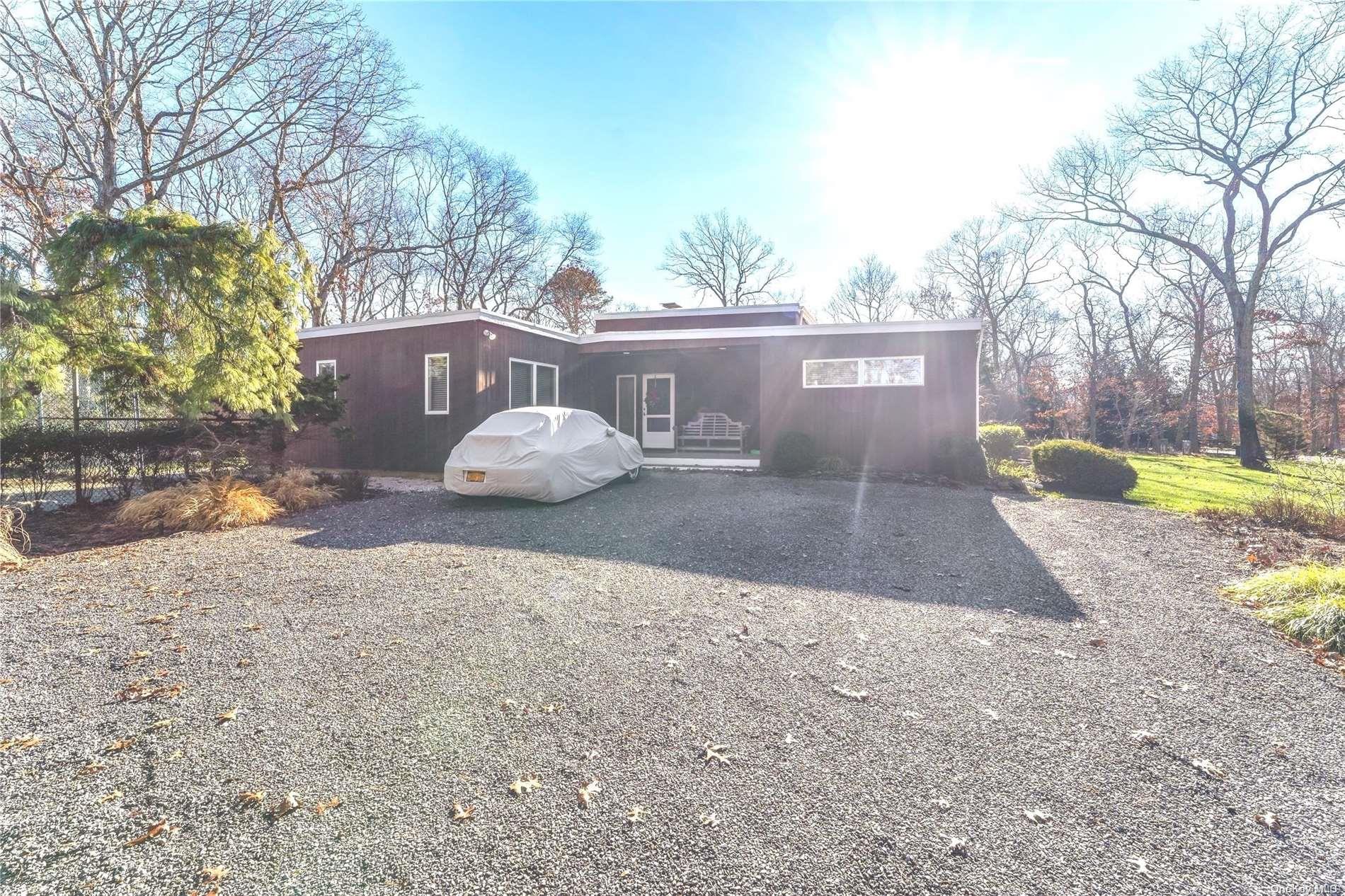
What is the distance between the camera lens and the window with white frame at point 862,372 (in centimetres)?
1090

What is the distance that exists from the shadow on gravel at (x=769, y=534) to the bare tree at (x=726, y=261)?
2335 centimetres

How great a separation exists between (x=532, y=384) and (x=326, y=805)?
10.5m

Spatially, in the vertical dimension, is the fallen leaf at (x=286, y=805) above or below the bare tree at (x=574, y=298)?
below

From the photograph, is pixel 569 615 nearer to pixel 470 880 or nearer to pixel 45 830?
pixel 470 880

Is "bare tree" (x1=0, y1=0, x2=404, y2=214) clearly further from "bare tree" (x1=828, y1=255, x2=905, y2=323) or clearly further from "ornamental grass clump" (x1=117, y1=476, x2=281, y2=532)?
"bare tree" (x1=828, y1=255, x2=905, y2=323)

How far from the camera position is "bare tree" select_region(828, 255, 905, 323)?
30719 mm

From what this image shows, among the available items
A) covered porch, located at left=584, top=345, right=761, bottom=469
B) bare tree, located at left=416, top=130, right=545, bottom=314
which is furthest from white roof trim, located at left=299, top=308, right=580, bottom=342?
bare tree, located at left=416, top=130, right=545, bottom=314

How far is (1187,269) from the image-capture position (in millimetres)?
22297

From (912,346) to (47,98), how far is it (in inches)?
728

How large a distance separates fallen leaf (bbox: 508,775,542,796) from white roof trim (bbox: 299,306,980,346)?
9179 mm

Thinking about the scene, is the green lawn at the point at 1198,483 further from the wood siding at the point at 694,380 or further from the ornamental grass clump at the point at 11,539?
the ornamental grass clump at the point at 11,539

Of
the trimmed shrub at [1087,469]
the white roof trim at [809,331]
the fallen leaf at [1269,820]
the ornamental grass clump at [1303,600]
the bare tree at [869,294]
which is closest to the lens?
the fallen leaf at [1269,820]

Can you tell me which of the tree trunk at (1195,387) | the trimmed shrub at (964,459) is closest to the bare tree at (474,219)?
the trimmed shrub at (964,459)

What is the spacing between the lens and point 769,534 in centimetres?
629
